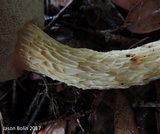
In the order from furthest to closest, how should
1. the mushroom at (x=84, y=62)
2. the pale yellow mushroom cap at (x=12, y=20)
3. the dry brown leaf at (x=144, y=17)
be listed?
the dry brown leaf at (x=144, y=17) → the mushroom at (x=84, y=62) → the pale yellow mushroom cap at (x=12, y=20)

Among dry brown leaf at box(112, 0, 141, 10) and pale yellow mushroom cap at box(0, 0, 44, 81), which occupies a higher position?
pale yellow mushroom cap at box(0, 0, 44, 81)

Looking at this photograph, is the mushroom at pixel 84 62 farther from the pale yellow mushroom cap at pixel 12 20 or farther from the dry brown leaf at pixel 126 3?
the dry brown leaf at pixel 126 3

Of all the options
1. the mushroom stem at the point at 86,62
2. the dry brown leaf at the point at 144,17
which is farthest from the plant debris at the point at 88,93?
the mushroom stem at the point at 86,62

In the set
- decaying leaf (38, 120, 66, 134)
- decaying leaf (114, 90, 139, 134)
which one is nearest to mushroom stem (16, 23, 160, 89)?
decaying leaf (114, 90, 139, 134)

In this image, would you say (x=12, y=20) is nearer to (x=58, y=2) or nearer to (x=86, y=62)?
(x=86, y=62)

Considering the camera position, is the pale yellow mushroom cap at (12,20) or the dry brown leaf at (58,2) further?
the dry brown leaf at (58,2)

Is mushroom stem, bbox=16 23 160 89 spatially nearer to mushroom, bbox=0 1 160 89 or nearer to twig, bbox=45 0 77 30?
mushroom, bbox=0 1 160 89

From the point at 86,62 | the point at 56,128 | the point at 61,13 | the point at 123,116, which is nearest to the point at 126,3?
the point at 61,13
